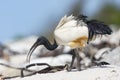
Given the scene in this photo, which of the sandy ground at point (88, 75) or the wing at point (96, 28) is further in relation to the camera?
the wing at point (96, 28)

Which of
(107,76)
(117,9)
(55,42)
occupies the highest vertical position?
(117,9)

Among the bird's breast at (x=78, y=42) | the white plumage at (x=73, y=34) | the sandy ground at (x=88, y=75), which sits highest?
the white plumage at (x=73, y=34)

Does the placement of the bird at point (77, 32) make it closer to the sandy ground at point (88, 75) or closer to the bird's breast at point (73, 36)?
the bird's breast at point (73, 36)

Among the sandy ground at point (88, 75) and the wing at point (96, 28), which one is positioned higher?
the wing at point (96, 28)

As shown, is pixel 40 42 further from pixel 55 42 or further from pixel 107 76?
pixel 107 76

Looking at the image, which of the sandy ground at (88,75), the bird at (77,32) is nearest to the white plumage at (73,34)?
the bird at (77,32)

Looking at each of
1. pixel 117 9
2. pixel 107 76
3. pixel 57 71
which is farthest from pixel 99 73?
pixel 117 9

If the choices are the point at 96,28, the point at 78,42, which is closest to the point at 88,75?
the point at 78,42

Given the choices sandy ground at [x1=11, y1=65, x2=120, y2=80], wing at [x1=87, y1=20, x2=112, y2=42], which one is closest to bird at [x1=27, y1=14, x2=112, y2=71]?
wing at [x1=87, y1=20, x2=112, y2=42]

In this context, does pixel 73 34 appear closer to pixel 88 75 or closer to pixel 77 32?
pixel 77 32

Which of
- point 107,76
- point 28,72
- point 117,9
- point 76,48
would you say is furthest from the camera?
point 117,9

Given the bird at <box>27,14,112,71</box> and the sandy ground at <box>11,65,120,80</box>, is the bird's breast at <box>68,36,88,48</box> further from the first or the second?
the sandy ground at <box>11,65,120,80</box>
